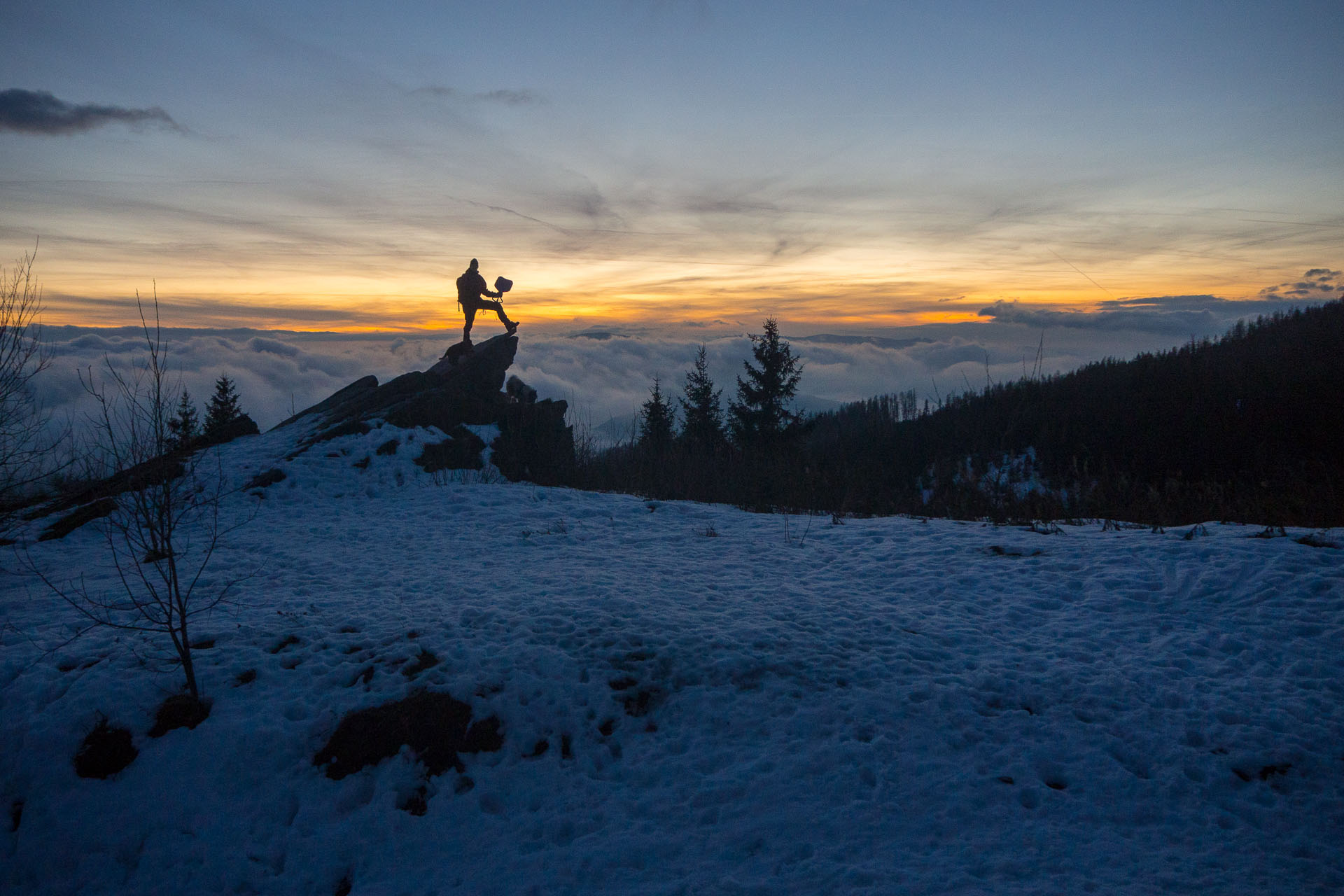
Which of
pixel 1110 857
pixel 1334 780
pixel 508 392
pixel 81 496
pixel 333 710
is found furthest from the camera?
pixel 508 392

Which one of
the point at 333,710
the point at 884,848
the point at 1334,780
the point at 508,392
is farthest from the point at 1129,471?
the point at 333,710

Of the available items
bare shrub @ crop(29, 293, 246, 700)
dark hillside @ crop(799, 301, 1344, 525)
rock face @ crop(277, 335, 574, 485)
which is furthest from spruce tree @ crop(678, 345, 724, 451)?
bare shrub @ crop(29, 293, 246, 700)

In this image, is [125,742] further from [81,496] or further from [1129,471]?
[1129,471]

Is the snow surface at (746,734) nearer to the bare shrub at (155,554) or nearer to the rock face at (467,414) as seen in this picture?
the bare shrub at (155,554)

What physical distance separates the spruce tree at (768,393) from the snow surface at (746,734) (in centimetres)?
2753

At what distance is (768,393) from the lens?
116 ft

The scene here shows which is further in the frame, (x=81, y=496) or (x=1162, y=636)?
(x=81, y=496)

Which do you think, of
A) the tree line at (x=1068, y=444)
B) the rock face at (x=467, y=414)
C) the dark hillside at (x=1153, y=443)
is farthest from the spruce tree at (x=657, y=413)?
the rock face at (x=467, y=414)

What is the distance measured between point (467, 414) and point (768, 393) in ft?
72.3

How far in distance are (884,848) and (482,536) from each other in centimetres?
759

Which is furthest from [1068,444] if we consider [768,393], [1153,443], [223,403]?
[223,403]

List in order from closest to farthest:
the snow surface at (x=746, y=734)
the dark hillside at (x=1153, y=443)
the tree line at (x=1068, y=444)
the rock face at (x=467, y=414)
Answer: the snow surface at (x=746, y=734) → the dark hillside at (x=1153, y=443) → the tree line at (x=1068, y=444) → the rock face at (x=467, y=414)

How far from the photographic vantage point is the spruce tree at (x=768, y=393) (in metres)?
35.1

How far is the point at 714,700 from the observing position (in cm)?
494
